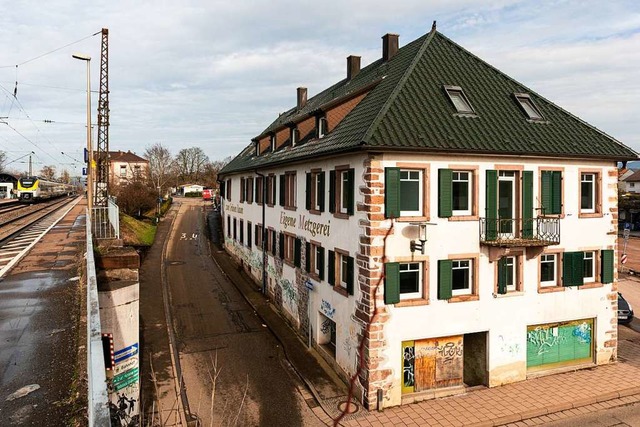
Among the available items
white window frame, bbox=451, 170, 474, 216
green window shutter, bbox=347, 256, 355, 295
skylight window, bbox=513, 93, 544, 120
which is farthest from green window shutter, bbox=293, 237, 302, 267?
skylight window, bbox=513, 93, 544, 120

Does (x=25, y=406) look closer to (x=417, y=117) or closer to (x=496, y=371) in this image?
(x=417, y=117)

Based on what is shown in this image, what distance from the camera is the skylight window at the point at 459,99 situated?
16688 mm

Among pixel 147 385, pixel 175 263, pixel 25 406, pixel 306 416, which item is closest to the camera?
pixel 25 406

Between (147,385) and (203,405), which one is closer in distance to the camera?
(203,405)

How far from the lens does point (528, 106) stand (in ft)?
59.7

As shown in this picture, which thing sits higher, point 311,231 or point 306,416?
point 311,231

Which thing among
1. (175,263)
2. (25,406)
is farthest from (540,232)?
(175,263)

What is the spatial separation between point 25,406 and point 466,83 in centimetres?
1700

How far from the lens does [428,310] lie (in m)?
14.8

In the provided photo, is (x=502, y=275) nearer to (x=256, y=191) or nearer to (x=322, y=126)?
(x=322, y=126)

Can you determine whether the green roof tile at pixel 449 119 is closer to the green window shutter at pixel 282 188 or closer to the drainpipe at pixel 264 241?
the green window shutter at pixel 282 188

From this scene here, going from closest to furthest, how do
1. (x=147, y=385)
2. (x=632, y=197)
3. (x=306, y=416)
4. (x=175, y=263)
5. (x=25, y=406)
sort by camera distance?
(x=25, y=406), (x=306, y=416), (x=147, y=385), (x=175, y=263), (x=632, y=197)

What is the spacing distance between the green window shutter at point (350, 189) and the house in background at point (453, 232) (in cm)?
7

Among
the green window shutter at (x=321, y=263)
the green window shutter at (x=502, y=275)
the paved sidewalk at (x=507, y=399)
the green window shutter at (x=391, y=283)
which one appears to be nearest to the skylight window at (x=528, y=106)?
the green window shutter at (x=502, y=275)
